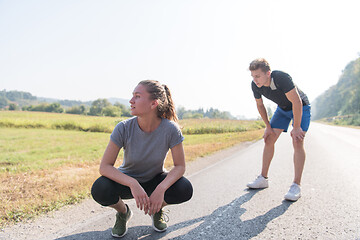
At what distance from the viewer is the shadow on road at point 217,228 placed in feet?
8.22

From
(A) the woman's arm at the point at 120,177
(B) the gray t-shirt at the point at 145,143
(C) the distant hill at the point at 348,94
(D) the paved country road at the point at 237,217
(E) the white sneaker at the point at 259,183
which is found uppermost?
(C) the distant hill at the point at 348,94

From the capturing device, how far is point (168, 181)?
7.77 feet

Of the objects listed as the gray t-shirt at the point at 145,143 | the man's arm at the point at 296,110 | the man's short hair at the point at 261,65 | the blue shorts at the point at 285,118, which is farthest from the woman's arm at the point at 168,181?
the blue shorts at the point at 285,118

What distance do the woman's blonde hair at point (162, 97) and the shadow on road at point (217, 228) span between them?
3.85 feet

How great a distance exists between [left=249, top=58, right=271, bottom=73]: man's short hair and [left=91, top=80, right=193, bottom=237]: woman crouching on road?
1.50m

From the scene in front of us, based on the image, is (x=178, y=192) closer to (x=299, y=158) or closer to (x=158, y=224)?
(x=158, y=224)

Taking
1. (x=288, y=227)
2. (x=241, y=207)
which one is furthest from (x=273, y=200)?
(x=288, y=227)

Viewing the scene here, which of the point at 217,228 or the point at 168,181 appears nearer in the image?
the point at 168,181

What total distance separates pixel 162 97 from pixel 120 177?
2.77ft

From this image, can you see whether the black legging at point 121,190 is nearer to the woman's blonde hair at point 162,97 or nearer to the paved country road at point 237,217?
the paved country road at point 237,217

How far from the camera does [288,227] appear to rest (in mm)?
2715

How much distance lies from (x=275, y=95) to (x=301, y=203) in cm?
155

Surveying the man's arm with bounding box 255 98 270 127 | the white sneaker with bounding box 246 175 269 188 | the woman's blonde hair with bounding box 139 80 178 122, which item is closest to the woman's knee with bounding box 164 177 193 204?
the woman's blonde hair with bounding box 139 80 178 122

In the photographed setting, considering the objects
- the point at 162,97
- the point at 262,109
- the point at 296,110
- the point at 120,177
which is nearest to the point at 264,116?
the point at 262,109
